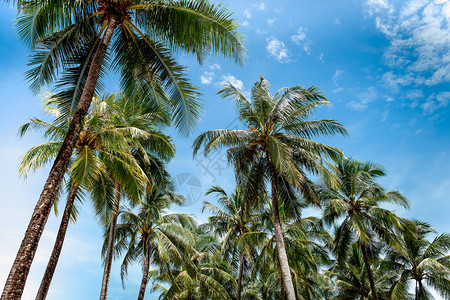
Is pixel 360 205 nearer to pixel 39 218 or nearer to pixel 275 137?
pixel 275 137

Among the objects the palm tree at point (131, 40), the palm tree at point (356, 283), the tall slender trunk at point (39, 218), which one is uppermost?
the palm tree at point (131, 40)

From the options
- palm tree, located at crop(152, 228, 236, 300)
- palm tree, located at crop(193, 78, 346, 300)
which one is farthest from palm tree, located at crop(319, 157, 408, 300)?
palm tree, located at crop(152, 228, 236, 300)

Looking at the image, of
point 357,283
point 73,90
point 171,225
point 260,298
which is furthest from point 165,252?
point 357,283

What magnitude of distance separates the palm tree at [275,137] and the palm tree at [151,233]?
17.5 feet

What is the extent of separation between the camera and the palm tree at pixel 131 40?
23.2ft

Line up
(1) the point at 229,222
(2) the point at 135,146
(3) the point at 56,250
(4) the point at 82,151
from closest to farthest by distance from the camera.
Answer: (4) the point at 82,151, (3) the point at 56,250, (2) the point at 135,146, (1) the point at 229,222

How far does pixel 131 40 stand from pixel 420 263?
1846 centimetres

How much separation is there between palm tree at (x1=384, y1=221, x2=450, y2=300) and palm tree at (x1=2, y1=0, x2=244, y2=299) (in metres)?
14.6

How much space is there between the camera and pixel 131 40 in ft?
27.3

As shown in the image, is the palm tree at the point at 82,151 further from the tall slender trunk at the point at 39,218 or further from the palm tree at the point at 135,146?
the tall slender trunk at the point at 39,218

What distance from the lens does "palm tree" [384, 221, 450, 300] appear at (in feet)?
54.1

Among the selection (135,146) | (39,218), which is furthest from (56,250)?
(39,218)

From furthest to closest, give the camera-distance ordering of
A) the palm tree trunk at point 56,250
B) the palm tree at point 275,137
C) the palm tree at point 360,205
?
the palm tree at point 360,205 → the palm tree at point 275,137 → the palm tree trunk at point 56,250

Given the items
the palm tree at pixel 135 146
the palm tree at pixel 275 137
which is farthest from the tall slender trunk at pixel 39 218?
the palm tree at pixel 275 137
